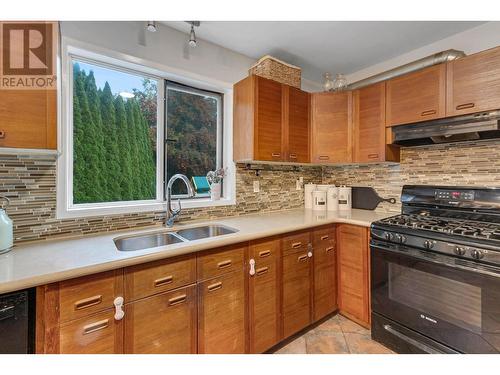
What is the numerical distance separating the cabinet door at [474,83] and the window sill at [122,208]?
200 centimetres

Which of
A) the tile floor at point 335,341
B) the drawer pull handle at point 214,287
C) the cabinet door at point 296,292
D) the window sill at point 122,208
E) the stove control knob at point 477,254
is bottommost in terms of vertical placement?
the tile floor at point 335,341

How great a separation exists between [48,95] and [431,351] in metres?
2.62

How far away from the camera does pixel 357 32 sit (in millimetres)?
2012

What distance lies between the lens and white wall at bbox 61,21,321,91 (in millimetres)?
1609

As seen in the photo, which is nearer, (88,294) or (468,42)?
(88,294)

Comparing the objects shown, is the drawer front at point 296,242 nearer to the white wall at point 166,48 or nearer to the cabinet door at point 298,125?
the cabinet door at point 298,125

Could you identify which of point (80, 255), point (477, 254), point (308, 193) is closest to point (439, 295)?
point (477, 254)

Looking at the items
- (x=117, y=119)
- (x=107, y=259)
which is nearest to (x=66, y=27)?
(x=117, y=119)

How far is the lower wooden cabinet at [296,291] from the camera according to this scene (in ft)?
6.03

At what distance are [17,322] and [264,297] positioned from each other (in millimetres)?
1288

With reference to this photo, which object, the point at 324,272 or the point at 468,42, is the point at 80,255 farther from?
the point at 468,42

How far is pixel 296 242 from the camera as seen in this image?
190 cm

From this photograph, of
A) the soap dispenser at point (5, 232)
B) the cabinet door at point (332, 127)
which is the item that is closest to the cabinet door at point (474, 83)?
the cabinet door at point (332, 127)
